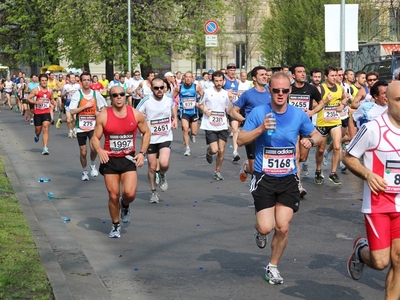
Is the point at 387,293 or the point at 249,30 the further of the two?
A: the point at 249,30

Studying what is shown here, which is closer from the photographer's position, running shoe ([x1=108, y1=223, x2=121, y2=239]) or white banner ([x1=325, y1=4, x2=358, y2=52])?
running shoe ([x1=108, y1=223, x2=121, y2=239])

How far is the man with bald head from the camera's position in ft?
20.0

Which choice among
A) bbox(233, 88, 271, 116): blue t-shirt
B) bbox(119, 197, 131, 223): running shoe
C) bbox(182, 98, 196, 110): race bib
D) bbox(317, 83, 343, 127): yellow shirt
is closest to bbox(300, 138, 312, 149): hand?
bbox(119, 197, 131, 223): running shoe

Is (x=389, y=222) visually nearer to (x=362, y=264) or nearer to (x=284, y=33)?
(x=362, y=264)

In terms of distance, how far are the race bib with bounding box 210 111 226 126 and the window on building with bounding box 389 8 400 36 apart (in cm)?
3301

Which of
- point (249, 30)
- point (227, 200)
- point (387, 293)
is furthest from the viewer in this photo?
point (249, 30)

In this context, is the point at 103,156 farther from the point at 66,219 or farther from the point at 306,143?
the point at 306,143

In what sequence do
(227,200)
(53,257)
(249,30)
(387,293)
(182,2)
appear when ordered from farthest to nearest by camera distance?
(249,30) → (182,2) → (227,200) → (53,257) → (387,293)

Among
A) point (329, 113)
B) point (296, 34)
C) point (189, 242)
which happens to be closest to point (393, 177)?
point (189, 242)

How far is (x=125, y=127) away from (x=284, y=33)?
3949cm

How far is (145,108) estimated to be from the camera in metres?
13.2

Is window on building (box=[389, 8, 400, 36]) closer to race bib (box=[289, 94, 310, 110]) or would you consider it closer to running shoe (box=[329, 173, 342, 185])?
running shoe (box=[329, 173, 342, 185])

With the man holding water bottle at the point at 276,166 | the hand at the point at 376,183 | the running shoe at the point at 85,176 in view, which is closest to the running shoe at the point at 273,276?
the man holding water bottle at the point at 276,166

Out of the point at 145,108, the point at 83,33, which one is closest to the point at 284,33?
the point at 83,33
